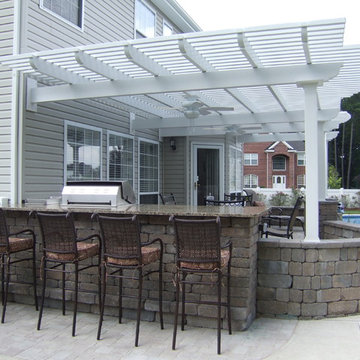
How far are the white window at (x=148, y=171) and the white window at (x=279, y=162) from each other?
29.0 metres

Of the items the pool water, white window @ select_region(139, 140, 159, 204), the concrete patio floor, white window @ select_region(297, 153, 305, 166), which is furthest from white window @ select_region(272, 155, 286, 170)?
the concrete patio floor

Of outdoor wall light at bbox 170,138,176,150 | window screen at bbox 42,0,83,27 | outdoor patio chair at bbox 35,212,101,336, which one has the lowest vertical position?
outdoor patio chair at bbox 35,212,101,336

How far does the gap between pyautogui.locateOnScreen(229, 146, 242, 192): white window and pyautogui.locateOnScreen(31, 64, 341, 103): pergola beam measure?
692cm

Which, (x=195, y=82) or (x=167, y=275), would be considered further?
(x=195, y=82)

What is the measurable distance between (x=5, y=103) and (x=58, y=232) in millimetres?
2703

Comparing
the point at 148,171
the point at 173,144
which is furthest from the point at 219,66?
the point at 173,144

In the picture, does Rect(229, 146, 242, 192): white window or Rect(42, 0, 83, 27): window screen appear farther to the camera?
Rect(229, 146, 242, 192): white window

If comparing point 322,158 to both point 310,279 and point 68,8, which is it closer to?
point 310,279

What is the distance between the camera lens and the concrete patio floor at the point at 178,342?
3502 millimetres

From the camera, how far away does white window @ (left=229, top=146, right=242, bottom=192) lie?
12363mm

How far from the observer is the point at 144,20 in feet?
31.0

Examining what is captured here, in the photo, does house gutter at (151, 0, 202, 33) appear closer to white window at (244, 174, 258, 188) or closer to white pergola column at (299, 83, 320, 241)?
white pergola column at (299, 83, 320, 241)

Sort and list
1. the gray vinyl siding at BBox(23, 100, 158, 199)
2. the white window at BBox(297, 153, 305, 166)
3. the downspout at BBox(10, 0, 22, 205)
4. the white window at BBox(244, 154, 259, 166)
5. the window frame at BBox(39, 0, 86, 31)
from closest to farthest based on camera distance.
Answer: the downspout at BBox(10, 0, 22, 205) → the gray vinyl siding at BBox(23, 100, 158, 199) → the window frame at BBox(39, 0, 86, 31) → the white window at BBox(297, 153, 305, 166) → the white window at BBox(244, 154, 259, 166)

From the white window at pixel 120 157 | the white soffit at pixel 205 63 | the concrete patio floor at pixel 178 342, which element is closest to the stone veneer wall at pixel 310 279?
the concrete patio floor at pixel 178 342
